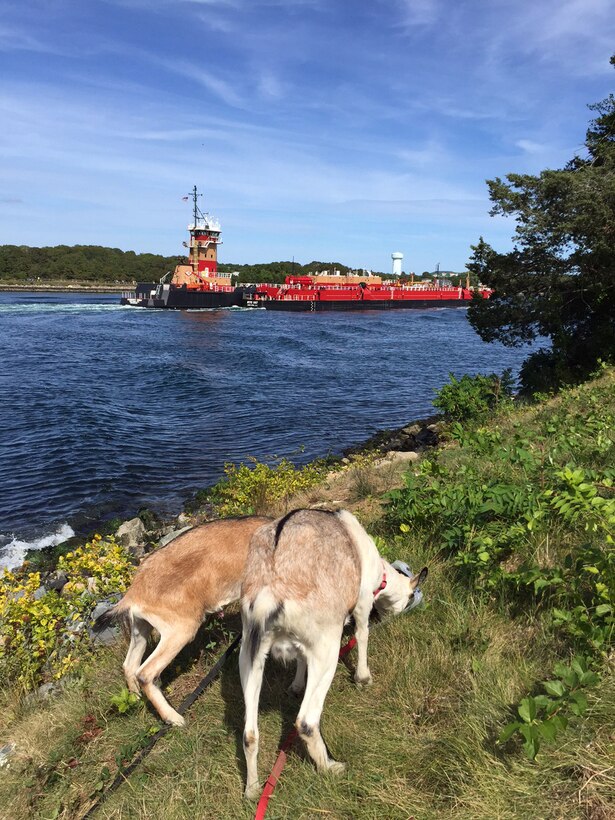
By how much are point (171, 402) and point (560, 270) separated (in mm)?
14277

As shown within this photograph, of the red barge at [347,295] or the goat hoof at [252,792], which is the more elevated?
the red barge at [347,295]

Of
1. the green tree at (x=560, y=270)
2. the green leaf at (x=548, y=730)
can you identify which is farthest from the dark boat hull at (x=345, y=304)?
the green leaf at (x=548, y=730)

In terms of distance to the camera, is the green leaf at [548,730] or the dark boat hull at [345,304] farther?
the dark boat hull at [345,304]

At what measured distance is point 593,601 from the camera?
3.15 meters

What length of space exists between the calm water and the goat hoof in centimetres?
760

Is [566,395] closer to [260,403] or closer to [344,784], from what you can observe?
[344,784]

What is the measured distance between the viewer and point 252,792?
9.14ft

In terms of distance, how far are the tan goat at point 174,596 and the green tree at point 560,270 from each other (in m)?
10.8

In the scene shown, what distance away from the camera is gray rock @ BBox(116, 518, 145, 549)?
8797mm

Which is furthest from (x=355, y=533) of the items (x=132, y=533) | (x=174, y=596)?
(x=132, y=533)

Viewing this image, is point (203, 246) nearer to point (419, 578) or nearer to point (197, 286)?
point (197, 286)

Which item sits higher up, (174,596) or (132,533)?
(174,596)

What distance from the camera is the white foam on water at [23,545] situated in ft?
27.6

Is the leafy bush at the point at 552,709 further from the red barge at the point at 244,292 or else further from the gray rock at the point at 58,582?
the red barge at the point at 244,292
